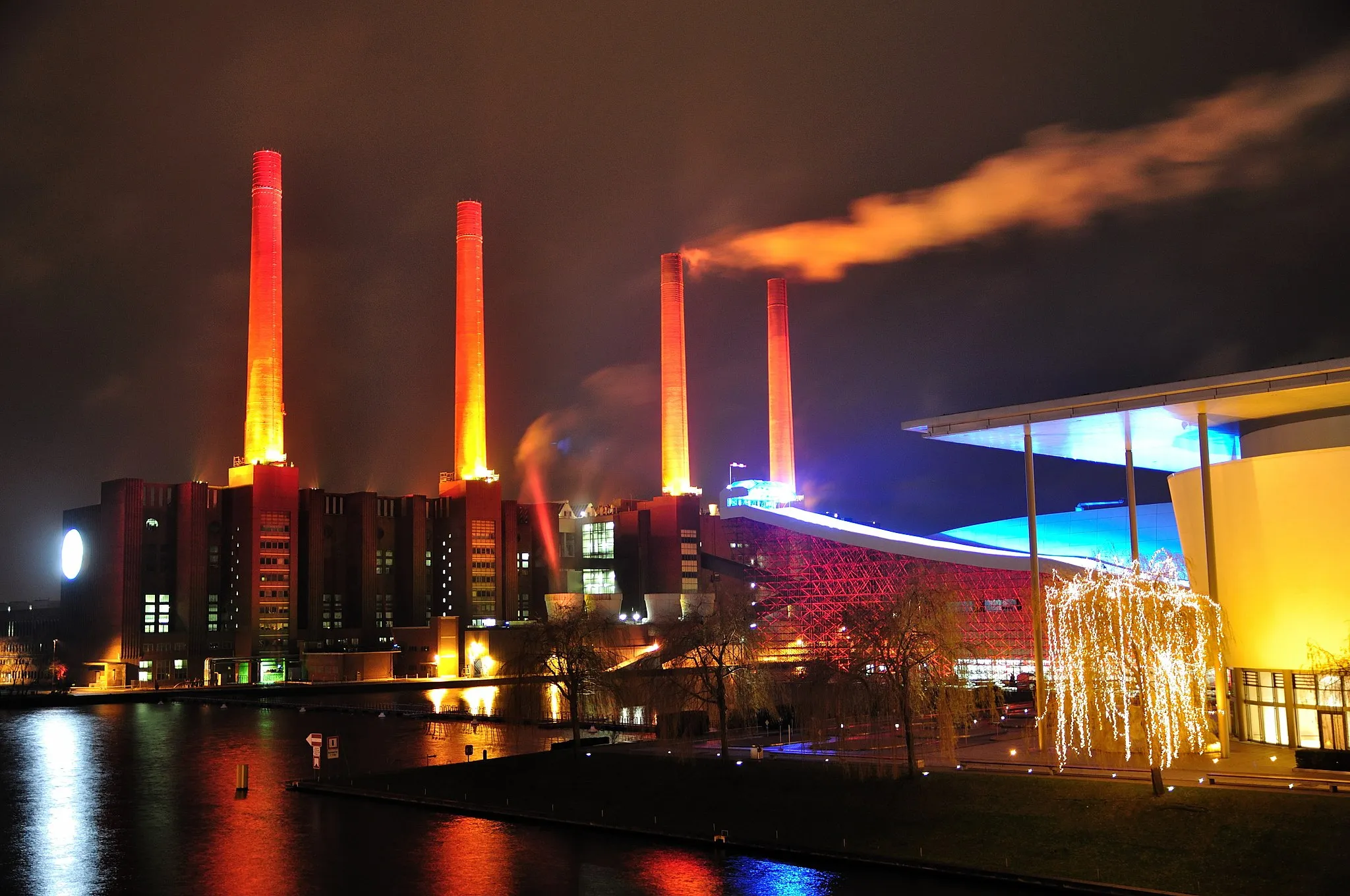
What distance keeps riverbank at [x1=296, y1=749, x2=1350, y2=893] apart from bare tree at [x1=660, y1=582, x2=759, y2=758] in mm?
3483

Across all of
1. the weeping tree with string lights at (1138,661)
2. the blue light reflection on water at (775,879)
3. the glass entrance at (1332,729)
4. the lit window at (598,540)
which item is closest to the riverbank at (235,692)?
the lit window at (598,540)

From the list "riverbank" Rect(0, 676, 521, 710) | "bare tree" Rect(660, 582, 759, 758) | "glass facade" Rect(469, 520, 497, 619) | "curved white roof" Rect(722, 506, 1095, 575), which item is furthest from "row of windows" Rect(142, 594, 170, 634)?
"bare tree" Rect(660, 582, 759, 758)

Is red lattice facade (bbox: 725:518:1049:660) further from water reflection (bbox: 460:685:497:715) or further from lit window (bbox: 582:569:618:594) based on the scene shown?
lit window (bbox: 582:569:618:594)

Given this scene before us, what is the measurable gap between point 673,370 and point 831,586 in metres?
36.9

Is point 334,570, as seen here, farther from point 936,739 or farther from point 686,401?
point 936,739

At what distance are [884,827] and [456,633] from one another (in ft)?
221

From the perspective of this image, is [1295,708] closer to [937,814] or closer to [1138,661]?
[1138,661]

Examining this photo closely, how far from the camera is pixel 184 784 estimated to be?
3628 cm

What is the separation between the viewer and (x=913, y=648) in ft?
99.6

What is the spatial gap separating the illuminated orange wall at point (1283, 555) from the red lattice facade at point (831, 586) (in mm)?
26713

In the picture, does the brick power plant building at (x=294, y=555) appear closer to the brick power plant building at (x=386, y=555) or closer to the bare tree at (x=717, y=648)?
the brick power plant building at (x=386, y=555)

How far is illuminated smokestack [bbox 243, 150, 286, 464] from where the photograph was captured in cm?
8912

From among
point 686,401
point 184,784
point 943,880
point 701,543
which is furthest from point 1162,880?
point 701,543

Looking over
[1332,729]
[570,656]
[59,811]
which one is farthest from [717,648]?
[59,811]
